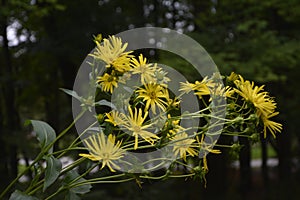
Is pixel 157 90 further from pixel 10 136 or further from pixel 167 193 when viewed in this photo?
pixel 167 193

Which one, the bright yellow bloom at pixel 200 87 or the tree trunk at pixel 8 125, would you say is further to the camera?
the tree trunk at pixel 8 125

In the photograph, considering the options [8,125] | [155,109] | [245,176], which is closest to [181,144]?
[155,109]

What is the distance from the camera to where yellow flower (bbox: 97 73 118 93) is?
0.83 m

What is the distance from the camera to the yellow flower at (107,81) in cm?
83

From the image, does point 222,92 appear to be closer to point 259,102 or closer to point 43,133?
point 259,102

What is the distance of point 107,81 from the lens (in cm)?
84

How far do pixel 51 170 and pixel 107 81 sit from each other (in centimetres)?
19

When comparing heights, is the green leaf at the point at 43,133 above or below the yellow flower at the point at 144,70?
below

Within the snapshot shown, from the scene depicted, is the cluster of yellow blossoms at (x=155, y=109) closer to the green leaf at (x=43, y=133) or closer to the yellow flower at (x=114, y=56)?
the yellow flower at (x=114, y=56)

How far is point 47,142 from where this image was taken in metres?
0.88

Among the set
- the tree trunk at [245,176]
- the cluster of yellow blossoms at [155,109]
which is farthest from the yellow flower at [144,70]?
the tree trunk at [245,176]

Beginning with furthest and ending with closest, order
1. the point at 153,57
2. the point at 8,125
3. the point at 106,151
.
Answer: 1. the point at 153,57
2. the point at 8,125
3. the point at 106,151

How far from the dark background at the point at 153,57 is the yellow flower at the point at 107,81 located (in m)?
2.42

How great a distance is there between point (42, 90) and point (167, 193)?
5.77ft
